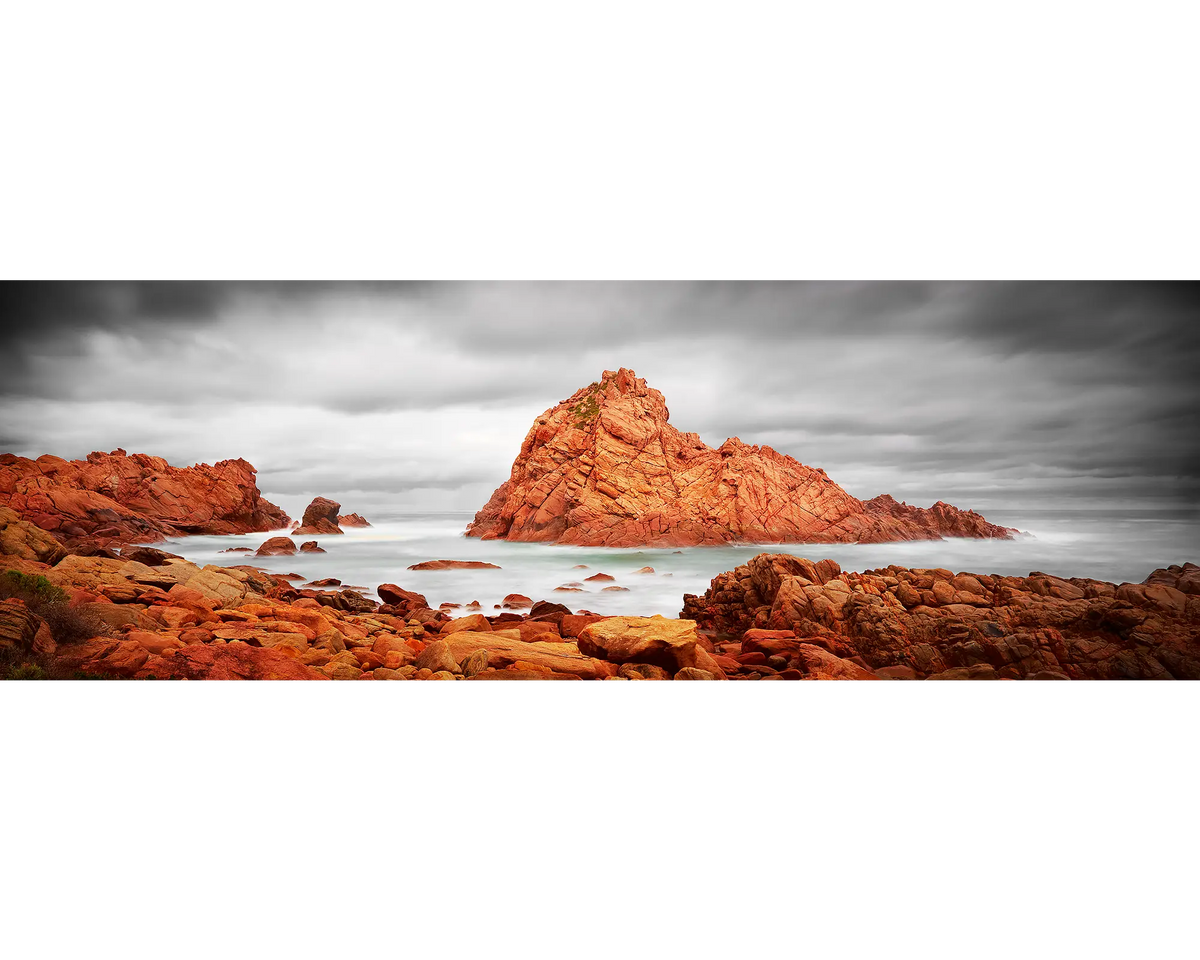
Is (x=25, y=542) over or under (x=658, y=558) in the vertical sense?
under

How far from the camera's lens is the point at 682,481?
7.02m

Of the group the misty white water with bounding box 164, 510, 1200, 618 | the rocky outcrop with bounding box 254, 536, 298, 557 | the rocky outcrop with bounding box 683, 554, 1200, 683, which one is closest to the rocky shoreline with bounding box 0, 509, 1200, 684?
the rocky outcrop with bounding box 683, 554, 1200, 683

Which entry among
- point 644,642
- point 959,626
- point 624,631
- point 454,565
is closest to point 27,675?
A: point 454,565

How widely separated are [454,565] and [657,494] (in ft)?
9.10

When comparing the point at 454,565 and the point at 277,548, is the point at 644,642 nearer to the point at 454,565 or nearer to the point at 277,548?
the point at 454,565

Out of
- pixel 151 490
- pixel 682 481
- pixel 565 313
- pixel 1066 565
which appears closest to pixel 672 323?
pixel 565 313

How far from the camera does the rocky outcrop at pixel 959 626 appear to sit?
5.53 meters

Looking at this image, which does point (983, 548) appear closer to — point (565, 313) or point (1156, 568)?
point (1156, 568)

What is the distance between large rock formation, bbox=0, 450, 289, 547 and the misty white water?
0.26 meters

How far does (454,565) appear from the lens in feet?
21.3

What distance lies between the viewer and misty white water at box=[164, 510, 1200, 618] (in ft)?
20.3

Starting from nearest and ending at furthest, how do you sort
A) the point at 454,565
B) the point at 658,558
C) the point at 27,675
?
the point at 27,675 → the point at 454,565 → the point at 658,558

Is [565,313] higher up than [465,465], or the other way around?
[565,313]

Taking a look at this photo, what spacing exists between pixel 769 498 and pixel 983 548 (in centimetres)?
261
